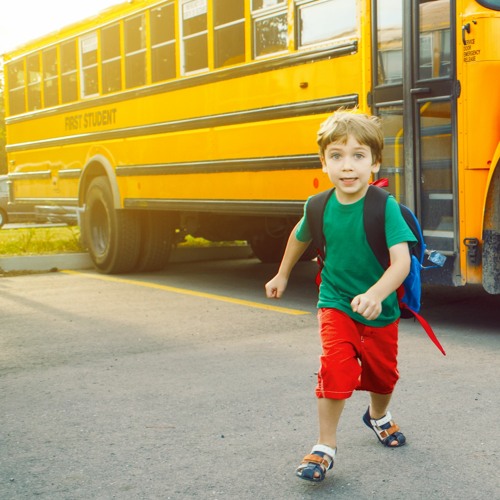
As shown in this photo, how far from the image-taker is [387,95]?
20.8 feet

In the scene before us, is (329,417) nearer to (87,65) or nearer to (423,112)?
(423,112)

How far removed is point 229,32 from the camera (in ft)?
25.8

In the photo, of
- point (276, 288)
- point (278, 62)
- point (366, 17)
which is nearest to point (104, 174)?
point (278, 62)

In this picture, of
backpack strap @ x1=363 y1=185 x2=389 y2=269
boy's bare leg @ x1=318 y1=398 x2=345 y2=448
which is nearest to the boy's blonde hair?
backpack strap @ x1=363 y1=185 x2=389 y2=269

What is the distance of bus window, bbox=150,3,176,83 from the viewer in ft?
28.7

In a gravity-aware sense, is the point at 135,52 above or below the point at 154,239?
above

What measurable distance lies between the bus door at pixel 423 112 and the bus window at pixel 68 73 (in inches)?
203

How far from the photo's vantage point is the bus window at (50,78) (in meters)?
11.2

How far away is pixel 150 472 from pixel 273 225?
618cm

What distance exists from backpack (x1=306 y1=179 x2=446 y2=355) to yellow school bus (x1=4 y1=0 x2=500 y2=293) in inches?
97.7

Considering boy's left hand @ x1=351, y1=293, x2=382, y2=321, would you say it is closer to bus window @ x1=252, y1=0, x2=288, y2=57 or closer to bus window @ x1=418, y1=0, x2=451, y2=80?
bus window @ x1=418, y1=0, x2=451, y2=80

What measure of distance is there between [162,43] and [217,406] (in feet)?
17.5

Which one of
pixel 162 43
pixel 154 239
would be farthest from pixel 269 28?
pixel 154 239

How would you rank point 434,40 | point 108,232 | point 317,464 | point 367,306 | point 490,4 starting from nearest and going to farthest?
point 367,306 < point 317,464 < point 490,4 < point 434,40 < point 108,232
